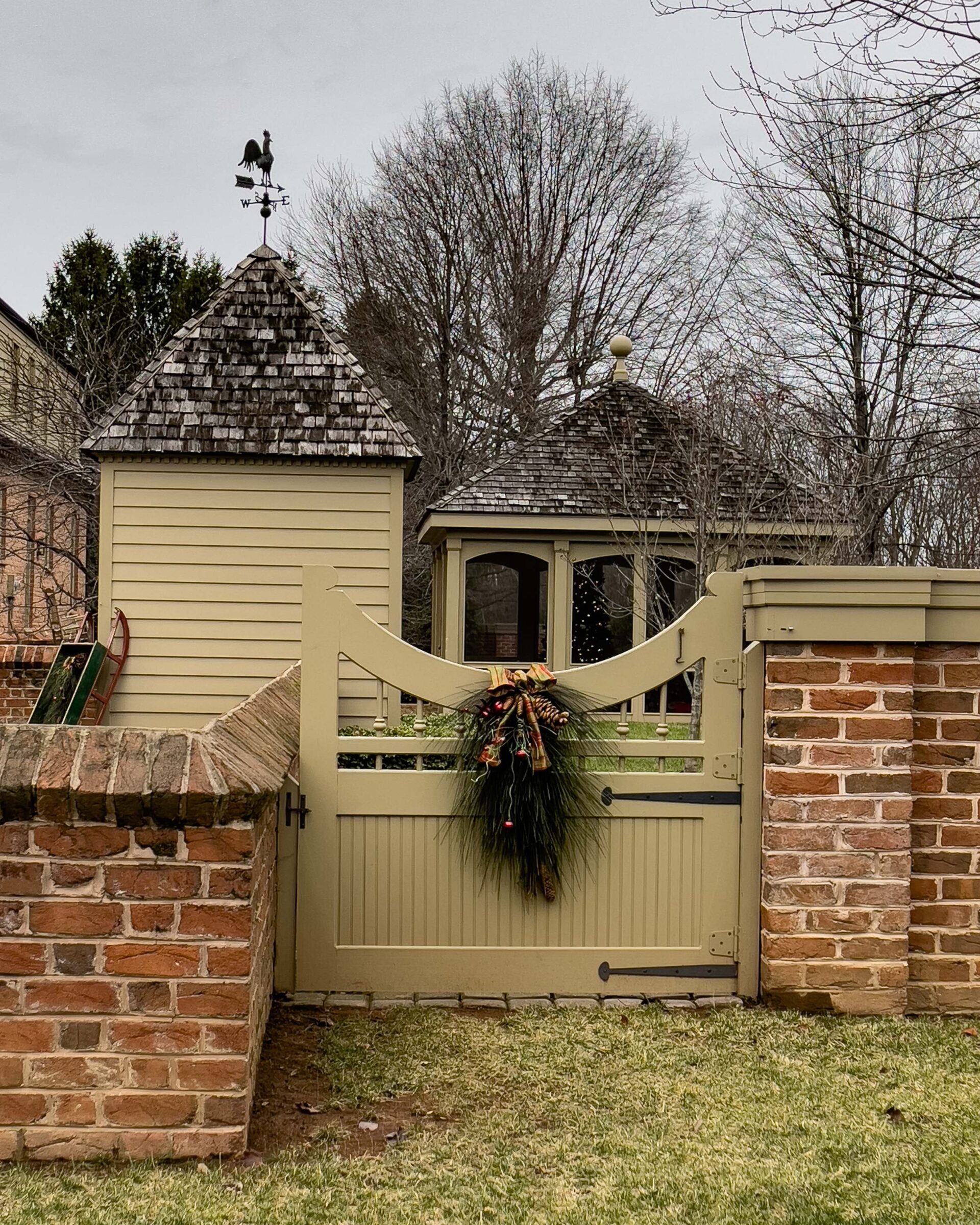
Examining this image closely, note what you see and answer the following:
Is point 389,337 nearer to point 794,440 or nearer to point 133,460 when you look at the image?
point 794,440

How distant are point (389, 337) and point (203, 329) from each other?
16447 millimetres

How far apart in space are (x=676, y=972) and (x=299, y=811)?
5.50ft

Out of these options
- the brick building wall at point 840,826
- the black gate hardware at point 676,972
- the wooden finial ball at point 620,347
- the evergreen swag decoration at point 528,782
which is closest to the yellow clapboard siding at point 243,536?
the evergreen swag decoration at point 528,782

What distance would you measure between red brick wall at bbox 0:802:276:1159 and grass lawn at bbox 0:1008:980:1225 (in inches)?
4.8

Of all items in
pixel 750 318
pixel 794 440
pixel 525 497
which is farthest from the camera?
pixel 750 318

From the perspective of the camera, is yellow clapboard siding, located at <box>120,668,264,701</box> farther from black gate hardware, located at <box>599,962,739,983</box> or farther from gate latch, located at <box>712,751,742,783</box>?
gate latch, located at <box>712,751,742,783</box>

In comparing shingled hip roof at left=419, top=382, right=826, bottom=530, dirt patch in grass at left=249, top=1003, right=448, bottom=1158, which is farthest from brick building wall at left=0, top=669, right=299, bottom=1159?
shingled hip roof at left=419, top=382, right=826, bottom=530

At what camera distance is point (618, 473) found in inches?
529

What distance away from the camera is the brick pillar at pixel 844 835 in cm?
440

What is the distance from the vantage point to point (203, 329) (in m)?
9.78

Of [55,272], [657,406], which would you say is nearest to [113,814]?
[657,406]

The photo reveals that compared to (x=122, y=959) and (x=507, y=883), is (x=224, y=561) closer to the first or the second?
(x=507, y=883)

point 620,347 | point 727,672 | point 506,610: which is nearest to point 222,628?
point 506,610

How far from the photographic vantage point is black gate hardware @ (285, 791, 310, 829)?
14.9 ft
